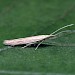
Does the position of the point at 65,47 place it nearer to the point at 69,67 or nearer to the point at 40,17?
the point at 69,67

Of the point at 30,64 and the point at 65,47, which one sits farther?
the point at 65,47

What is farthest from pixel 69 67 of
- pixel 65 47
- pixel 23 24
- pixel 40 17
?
pixel 40 17

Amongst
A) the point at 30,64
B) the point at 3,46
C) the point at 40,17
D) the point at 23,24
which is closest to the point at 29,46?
the point at 3,46

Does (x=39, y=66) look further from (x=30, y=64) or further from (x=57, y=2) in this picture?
(x=57, y=2)

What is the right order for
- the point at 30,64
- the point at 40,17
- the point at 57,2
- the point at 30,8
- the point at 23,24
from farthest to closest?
the point at 57,2 → the point at 30,8 → the point at 40,17 → the point at 23,24 → the point at 30,64

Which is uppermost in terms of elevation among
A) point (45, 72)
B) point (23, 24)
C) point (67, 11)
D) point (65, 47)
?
point (67, 11)

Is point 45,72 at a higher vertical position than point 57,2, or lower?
lower

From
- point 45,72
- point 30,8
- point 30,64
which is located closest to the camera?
point 45,72
